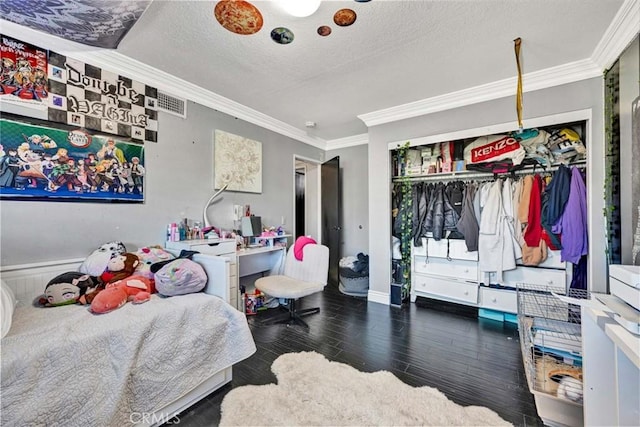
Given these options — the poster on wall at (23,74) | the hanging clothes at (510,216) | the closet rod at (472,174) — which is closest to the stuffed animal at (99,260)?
the poster on wall at (23,74)

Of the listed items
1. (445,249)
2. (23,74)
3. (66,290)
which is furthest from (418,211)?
(23,74)

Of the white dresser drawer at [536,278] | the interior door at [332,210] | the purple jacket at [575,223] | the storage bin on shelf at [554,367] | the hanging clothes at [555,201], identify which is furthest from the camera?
the interior door at [332,210]

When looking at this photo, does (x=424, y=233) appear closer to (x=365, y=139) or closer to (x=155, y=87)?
(x=365, y=139)

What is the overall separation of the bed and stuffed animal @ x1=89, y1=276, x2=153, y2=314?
5 centimetres

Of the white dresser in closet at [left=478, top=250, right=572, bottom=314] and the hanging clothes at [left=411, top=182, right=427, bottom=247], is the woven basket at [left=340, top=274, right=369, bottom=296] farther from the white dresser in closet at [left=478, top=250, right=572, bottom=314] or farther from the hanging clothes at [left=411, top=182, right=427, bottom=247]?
the white dresser in closet at [left=478, top=250, right=572, bottom=314]

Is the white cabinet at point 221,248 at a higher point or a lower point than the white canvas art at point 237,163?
lower

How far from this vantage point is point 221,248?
2486 mm

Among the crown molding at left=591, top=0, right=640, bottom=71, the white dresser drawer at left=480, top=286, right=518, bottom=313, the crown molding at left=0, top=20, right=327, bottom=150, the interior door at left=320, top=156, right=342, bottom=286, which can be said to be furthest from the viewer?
the interior door at left=320, top=156, right=342, bottom=286

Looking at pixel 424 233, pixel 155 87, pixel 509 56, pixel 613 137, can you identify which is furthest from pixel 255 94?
pixel 613 137

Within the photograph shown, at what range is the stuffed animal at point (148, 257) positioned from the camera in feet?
6.36

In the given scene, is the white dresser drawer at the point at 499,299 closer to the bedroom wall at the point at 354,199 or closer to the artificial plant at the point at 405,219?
the artificial plant at the point at 405,219

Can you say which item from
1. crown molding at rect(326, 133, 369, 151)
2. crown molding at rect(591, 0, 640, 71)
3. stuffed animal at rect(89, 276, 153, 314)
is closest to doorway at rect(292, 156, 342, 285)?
crown molding at rect(326, 133, 369, 151)

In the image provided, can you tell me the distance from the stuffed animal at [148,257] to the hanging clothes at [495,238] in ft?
10.7

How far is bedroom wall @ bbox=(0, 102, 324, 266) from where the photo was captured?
5.86 ft
